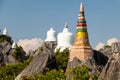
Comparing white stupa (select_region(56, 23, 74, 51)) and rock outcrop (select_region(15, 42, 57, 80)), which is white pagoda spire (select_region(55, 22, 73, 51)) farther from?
rock outcrop (select_region(15, 42, 57, 80))

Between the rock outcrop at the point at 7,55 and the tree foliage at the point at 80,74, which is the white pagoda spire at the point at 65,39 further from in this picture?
the tree foliage at the point at 80,74

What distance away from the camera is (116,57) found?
19141 millimetres

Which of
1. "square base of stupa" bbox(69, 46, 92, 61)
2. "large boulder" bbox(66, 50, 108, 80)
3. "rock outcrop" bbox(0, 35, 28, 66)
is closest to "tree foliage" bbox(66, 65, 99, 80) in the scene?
"large boulder" bbox(66, 50, 108, 80)

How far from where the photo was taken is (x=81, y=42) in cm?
5638

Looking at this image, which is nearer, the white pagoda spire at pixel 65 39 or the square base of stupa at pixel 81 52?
the square base of stupa at pixel 81 52

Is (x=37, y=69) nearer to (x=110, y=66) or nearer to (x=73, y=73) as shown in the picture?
(x=73, y=73)

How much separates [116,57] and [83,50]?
35.5 meters

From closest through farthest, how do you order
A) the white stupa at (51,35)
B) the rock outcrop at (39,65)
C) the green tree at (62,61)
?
the rock outcrop at (39,65), the green tree at (62,61), the white stupa at (51,35)

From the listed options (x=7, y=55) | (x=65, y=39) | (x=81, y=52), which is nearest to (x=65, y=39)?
(x=65, y=39)

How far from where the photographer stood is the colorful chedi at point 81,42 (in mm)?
54438

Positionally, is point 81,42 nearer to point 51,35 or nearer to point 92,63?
point 92,63

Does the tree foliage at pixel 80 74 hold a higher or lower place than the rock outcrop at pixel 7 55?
lower

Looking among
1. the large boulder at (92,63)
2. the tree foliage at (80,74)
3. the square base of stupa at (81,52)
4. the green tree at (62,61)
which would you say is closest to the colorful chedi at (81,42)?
the square base of stupa at (81,52)

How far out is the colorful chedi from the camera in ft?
179
